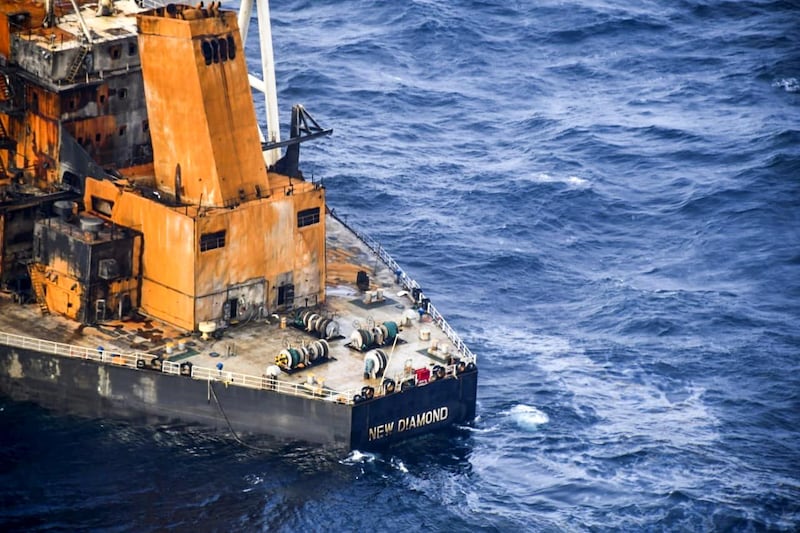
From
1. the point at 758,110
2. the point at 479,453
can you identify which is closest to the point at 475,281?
the point at 479,453

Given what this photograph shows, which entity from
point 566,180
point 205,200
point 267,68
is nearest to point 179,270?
point 205,200

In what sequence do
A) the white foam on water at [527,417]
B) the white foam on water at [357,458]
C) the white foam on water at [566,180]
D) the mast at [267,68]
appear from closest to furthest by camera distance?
the white foam on water at [357,458]
the white foam on water at [527,417]
the mast at [267,68]
the white foam on water at [566,180]


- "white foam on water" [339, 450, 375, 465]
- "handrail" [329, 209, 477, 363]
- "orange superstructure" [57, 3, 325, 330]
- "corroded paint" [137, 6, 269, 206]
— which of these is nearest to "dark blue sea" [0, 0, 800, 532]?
"white foam on water" [339, 450, 375, 465]

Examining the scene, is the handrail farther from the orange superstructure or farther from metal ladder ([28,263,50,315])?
metal ladder ([28,263,50,315])

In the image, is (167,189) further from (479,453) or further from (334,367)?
(479,453)

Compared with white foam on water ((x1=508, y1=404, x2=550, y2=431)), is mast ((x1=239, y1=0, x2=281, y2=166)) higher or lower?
higher

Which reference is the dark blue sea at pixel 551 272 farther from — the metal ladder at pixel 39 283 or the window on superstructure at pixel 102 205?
the window on superstructure at pixel 102 205

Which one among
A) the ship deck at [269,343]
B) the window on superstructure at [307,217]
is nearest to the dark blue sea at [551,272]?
the ship deck at [269,343]
